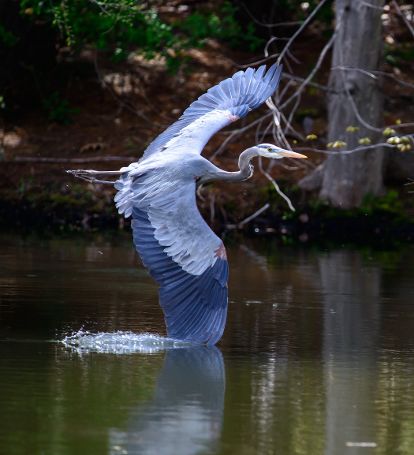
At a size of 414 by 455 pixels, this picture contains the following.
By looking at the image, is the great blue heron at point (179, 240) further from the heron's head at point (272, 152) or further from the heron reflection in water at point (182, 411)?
the heron's head at point (272, 152)

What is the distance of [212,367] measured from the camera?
8789mm

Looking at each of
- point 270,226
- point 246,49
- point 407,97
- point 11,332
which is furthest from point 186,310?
point 246,49

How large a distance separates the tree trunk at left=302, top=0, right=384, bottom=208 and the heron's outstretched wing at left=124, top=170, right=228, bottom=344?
796 cm

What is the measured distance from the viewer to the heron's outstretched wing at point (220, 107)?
10.3 metres

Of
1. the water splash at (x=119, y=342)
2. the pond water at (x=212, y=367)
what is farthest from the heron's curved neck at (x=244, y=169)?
the water splash at (x=119, y=342)

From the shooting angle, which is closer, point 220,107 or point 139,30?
point 220,107

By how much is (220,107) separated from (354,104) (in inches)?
263

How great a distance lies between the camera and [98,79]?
21.5 metres

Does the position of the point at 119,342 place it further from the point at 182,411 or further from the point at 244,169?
the point at 182,411

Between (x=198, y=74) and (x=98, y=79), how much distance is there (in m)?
1.70

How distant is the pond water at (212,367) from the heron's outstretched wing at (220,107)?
4.97 feet

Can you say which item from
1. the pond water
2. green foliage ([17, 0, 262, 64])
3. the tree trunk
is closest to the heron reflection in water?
the pond water

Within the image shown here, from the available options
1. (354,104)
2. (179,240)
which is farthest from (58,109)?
(179,240)

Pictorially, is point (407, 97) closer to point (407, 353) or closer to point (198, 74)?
point (198, 74)
